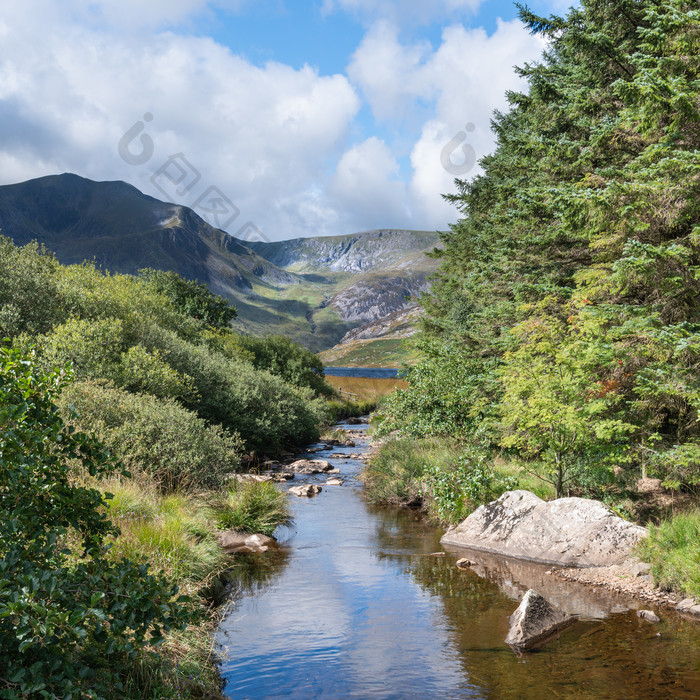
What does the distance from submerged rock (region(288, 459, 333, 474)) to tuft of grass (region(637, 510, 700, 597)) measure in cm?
1526

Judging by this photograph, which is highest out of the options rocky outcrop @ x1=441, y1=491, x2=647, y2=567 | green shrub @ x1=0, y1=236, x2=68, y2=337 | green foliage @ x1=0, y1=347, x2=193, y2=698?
green shrub @ x1=0, y1=236, x2=68, y2=337

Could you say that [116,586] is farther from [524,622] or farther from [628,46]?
[628,46]

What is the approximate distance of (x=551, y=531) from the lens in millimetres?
12016

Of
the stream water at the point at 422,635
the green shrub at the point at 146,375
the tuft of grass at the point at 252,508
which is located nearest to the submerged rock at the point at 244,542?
the tuft of grass at the point at 252,508

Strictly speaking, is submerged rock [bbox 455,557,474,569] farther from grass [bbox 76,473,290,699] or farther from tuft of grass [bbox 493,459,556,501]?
grass [bbox 76,473,290,699]

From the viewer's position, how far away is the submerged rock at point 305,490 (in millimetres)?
19484

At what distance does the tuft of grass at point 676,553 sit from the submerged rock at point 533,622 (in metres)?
2.21

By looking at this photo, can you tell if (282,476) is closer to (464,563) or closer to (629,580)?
(464,563)

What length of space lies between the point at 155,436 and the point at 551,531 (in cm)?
1074

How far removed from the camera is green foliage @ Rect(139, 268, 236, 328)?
53750 mm

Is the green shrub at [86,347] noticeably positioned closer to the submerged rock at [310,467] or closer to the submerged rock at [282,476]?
the submerged rock at [282,476]

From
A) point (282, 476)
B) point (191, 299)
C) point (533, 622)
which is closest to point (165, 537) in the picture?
point (533, 622)

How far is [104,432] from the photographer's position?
48.9 feet

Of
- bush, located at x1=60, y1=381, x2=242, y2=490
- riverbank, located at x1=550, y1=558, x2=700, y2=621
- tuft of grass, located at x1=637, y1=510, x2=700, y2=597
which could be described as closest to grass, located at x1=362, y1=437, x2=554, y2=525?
riverbank, located at x1=550, y1=558, x2=700, y2=621
